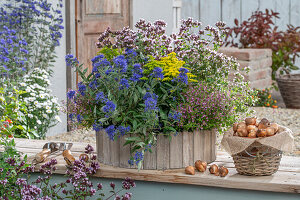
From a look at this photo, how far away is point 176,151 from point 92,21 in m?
3.67

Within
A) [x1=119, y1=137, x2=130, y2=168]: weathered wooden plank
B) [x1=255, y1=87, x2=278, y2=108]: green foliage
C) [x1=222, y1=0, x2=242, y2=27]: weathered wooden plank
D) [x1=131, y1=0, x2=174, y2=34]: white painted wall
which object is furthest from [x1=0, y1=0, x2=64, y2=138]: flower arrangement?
[x1=222, y1=0, x2=242, y2=27]: weathered wooden plank

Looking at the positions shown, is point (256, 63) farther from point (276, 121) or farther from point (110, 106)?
point (110, 106)

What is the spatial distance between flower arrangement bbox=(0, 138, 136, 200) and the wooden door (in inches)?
125

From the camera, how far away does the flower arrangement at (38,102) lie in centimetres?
451

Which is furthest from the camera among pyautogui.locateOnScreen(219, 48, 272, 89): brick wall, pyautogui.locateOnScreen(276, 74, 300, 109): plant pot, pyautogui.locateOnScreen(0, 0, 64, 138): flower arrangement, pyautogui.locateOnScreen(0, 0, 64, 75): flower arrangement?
pyautogui.locateOnScreen(219, 48, 272, 89): brick wall

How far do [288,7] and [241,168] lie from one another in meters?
7.44

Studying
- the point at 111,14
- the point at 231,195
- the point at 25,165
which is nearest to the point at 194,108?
the point at 231,195

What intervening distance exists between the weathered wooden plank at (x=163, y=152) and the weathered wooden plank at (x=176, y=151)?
0.02 metres

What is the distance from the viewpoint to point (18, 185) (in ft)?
8.13

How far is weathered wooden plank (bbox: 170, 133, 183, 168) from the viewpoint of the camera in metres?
2.44

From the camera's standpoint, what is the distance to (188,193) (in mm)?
2377

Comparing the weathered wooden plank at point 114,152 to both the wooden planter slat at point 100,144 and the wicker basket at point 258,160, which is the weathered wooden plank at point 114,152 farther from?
the wicker basket at point 258,160

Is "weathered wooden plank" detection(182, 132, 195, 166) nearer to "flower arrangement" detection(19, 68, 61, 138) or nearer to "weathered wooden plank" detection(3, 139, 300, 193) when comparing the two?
"weathered wooden plank" detection(3, 139, 300, 193)

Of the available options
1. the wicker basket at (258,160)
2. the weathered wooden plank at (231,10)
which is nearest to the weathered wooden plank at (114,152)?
the wicker basket at (258,160)
